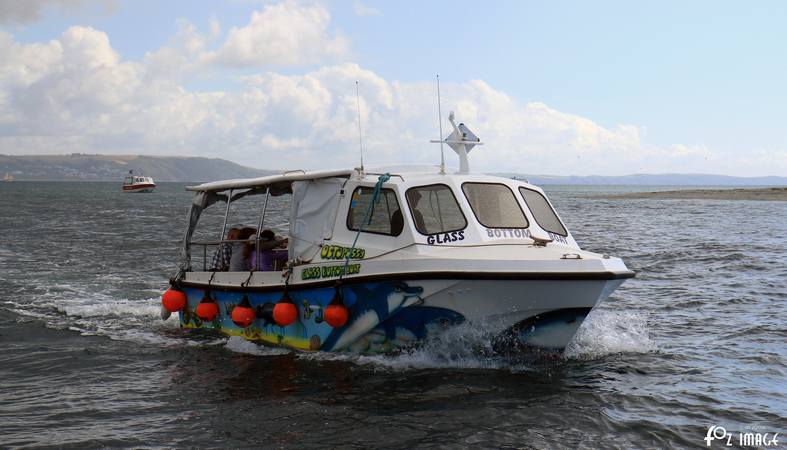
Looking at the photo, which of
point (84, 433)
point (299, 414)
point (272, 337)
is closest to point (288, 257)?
point (272, 337)

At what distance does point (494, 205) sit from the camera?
1028 cm

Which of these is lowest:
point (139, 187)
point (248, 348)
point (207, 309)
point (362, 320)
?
point (248, 348)

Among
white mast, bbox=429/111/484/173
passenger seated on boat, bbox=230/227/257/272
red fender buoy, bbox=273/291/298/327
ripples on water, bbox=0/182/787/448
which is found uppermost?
white mast, bbox=429/111/484/173

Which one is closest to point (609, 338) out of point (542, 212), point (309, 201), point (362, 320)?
point (542, 212)

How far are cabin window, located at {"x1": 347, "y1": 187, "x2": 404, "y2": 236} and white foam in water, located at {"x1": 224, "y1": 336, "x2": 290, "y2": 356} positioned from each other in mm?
2281

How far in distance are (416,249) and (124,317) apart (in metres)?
7.51

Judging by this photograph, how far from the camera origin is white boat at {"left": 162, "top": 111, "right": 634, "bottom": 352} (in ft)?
29.5

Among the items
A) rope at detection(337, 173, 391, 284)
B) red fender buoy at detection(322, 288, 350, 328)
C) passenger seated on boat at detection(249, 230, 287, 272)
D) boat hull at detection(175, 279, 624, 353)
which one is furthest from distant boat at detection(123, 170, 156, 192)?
red fender buoy at detection(322, 288, 350, 328)

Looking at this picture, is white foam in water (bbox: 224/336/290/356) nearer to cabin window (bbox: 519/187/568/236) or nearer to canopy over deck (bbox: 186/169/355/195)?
canopy over deck (bbox: 186/169/355/195)

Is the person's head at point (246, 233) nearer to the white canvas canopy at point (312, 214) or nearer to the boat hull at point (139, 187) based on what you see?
the white canvas canopy at point (312, 214)

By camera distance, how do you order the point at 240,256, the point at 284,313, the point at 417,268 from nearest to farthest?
the point at 417,268, the point at 284,313, the point at 240,256

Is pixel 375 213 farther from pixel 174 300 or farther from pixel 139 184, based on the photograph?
pixel 139 184

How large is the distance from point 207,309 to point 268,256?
4.27 feet

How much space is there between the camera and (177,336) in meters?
12.8
